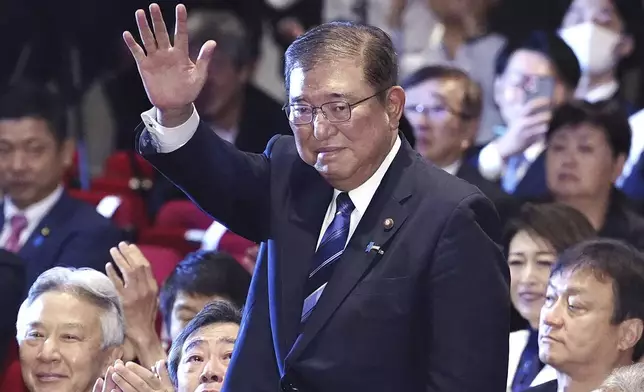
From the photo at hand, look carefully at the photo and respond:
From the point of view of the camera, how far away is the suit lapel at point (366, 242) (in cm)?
234

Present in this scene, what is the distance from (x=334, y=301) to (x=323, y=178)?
0.26 meters

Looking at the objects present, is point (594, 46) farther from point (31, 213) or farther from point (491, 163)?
point (31, 213)

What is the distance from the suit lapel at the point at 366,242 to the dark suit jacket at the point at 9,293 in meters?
1.62

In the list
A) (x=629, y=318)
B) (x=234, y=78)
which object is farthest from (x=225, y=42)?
(x=629, y=318)

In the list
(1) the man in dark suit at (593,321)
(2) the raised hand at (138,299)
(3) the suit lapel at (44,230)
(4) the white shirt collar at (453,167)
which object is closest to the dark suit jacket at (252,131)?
(3) the suit lapel at (44,230)

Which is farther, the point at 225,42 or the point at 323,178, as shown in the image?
the point at 225,42

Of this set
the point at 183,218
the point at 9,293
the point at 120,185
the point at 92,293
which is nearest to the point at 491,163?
the point at 183,218

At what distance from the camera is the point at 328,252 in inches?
95.2

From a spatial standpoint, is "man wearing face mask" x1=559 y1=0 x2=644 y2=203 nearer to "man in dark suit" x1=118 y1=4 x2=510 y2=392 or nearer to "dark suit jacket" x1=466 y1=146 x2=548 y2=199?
"dark suit jacket" x1=466 y1=146 x2=548 y2=199

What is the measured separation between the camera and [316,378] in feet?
7.63

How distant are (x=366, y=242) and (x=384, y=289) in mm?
95

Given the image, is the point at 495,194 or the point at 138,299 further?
the point at 495,194

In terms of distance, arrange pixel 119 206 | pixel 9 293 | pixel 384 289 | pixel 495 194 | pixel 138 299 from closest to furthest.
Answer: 1. pixel 384 289
2. pixel 138 299
3. pixel 9 293
4. pixel 495 194
5. pixel 119 206

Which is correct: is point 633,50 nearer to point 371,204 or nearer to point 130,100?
point 130,100
